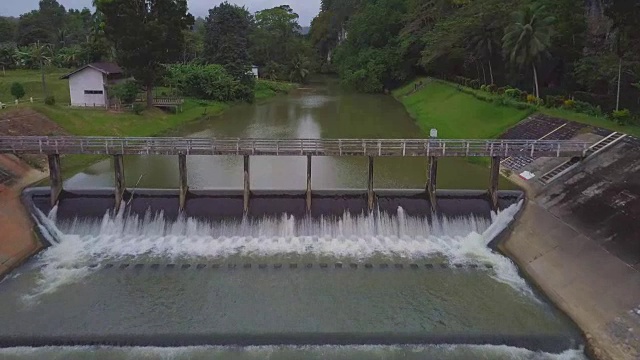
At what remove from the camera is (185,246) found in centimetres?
3077

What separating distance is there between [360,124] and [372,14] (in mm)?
45553

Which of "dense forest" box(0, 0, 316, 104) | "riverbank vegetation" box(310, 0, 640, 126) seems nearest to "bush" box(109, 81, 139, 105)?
"dense forest" box(0, 0, 316, 104)

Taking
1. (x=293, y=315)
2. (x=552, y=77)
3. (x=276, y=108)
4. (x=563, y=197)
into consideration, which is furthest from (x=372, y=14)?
(x=293, y=315)

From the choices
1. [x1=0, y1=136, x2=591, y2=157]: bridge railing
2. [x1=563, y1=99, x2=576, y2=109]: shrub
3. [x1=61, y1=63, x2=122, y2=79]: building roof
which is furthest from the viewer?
[x1=61, y1=63, x2=122, y2=79]: building roof

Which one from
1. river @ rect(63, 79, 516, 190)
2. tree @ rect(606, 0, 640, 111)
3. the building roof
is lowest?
river @ rect(63, 79, 516, 190)

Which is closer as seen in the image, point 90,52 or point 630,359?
point 630,359

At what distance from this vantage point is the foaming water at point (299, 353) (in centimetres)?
2100

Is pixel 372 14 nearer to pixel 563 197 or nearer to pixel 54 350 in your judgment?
pixel 563 197

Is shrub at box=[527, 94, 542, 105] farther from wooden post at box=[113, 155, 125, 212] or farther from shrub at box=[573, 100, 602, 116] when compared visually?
wooden post at box=[113, 155, 125, 212]

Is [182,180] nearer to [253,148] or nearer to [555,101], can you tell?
[253,148]

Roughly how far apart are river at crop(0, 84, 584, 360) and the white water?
0.28 feet

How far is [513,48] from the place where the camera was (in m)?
53.0

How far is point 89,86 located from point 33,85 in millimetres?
14242

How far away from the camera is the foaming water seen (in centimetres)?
2100
